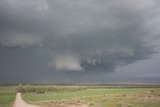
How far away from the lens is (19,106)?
58500 millimetres

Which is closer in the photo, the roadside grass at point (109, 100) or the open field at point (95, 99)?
the roadside grass at point (109, 100)

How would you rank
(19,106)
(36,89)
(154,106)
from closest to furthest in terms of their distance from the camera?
(154,106), (19,106), (36,89)

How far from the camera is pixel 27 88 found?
171250 millimetres

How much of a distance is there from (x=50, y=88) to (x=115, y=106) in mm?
124382

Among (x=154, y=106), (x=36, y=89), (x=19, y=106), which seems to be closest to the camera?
(x=154, y=106)

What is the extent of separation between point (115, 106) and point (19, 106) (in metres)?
22.2

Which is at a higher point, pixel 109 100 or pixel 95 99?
pixel 95 99

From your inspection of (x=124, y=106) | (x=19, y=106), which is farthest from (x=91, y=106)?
(x=19, y=106)

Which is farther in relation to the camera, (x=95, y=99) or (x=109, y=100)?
(x=95, y=99)

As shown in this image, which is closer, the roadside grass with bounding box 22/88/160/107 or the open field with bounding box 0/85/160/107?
the roadside grass with bounding box 22/88/160/107

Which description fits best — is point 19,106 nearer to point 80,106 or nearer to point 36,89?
point 80,106

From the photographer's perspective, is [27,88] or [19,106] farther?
[27,88]

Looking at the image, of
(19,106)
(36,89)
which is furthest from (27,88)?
(19,106)

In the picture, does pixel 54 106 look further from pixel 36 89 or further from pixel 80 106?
pixel 36 89
